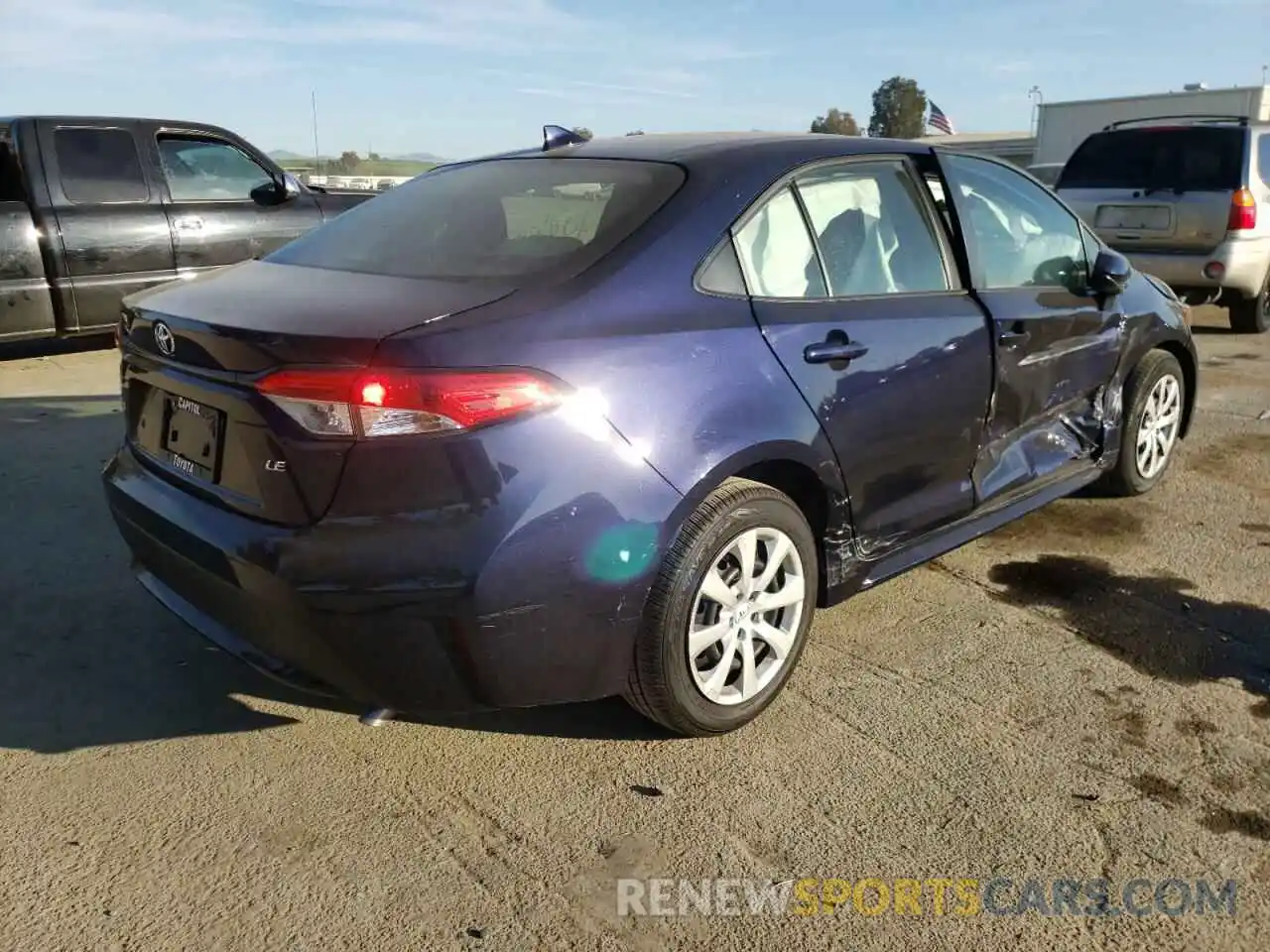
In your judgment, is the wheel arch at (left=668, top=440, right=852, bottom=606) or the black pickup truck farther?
the black pickup truck

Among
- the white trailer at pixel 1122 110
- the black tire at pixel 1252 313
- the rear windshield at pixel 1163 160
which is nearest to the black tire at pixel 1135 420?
the rear windshield at pixel 1163 160

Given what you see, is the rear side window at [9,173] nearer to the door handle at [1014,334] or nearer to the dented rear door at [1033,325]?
the dented rear door at [1033,325]

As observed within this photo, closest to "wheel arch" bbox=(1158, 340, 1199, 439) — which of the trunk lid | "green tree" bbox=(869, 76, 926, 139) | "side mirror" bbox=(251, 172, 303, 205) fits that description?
the trunk lid

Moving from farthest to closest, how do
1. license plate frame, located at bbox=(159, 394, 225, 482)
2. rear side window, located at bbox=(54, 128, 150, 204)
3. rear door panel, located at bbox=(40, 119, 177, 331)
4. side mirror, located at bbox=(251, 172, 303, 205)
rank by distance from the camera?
side mirror, located at bbox=(251, 172, 303, 205)
rear side window, located at bbox=(54, 128, 150, 204)
rear door panel, located at bbox=(40, 119, 177, 331)
license plate frame, located at bbox=(159, 394, 225, 482)

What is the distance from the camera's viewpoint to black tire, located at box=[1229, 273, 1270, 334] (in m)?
8.88

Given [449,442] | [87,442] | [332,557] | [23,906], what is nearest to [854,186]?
[449,442]

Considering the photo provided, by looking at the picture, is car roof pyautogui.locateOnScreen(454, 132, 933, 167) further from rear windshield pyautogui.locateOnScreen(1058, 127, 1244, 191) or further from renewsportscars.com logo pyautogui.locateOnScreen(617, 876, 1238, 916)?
rear windshield pyautogui.locateOnScreen(1058, 127, 1244, 191)

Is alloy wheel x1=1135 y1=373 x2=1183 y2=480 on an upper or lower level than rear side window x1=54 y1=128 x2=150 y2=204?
lower

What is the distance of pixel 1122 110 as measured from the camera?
2691 centimetres

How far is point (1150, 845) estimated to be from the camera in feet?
7.91

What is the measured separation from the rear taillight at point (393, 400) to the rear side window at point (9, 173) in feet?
20.7

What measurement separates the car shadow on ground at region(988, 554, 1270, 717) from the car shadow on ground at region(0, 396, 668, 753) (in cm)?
158

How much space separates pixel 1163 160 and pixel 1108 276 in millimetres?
5522

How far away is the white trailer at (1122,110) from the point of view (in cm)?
2286
